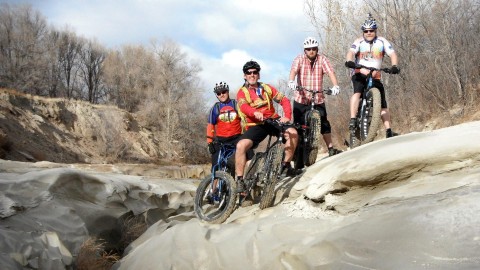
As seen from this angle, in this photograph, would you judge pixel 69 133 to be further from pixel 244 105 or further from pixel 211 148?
pixel 244 105

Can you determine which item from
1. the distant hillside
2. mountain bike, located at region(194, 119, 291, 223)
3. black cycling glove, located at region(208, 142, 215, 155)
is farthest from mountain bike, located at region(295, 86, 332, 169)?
the distant hillside

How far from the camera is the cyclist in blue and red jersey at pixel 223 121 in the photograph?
21.3 ft

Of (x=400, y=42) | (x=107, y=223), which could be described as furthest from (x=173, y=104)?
(x=107, y=223)

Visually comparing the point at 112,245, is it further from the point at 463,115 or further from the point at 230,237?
the point at 463,115

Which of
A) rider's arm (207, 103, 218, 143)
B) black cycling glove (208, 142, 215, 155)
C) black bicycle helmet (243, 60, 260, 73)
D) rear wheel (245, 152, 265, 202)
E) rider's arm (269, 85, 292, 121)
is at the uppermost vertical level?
black bicycle helmet (243, 60, 260, 73)

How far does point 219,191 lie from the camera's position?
590cm

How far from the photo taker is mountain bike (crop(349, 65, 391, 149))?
6.08 m

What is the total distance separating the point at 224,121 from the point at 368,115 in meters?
2.05

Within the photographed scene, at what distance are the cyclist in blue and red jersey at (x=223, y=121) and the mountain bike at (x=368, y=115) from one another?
1.73 metres

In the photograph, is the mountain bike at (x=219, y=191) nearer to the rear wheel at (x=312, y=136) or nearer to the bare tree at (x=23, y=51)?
the rear wheel at (x=312, y=136)

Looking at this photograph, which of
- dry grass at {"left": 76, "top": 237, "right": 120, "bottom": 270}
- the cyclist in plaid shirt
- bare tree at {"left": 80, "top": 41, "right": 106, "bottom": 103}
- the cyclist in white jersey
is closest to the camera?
dry grass at {"left": 76, "top": 237, "right": 120, "bottom": 270}

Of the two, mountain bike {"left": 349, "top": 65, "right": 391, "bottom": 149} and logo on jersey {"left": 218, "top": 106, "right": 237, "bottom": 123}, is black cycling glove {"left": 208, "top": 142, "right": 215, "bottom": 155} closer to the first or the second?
logo on jersey {"left": 218, "top": 106, "right": 237, "bottom": 123}

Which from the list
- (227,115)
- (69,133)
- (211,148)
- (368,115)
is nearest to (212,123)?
(227,115)

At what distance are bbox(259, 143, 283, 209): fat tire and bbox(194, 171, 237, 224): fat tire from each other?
1.30ft
